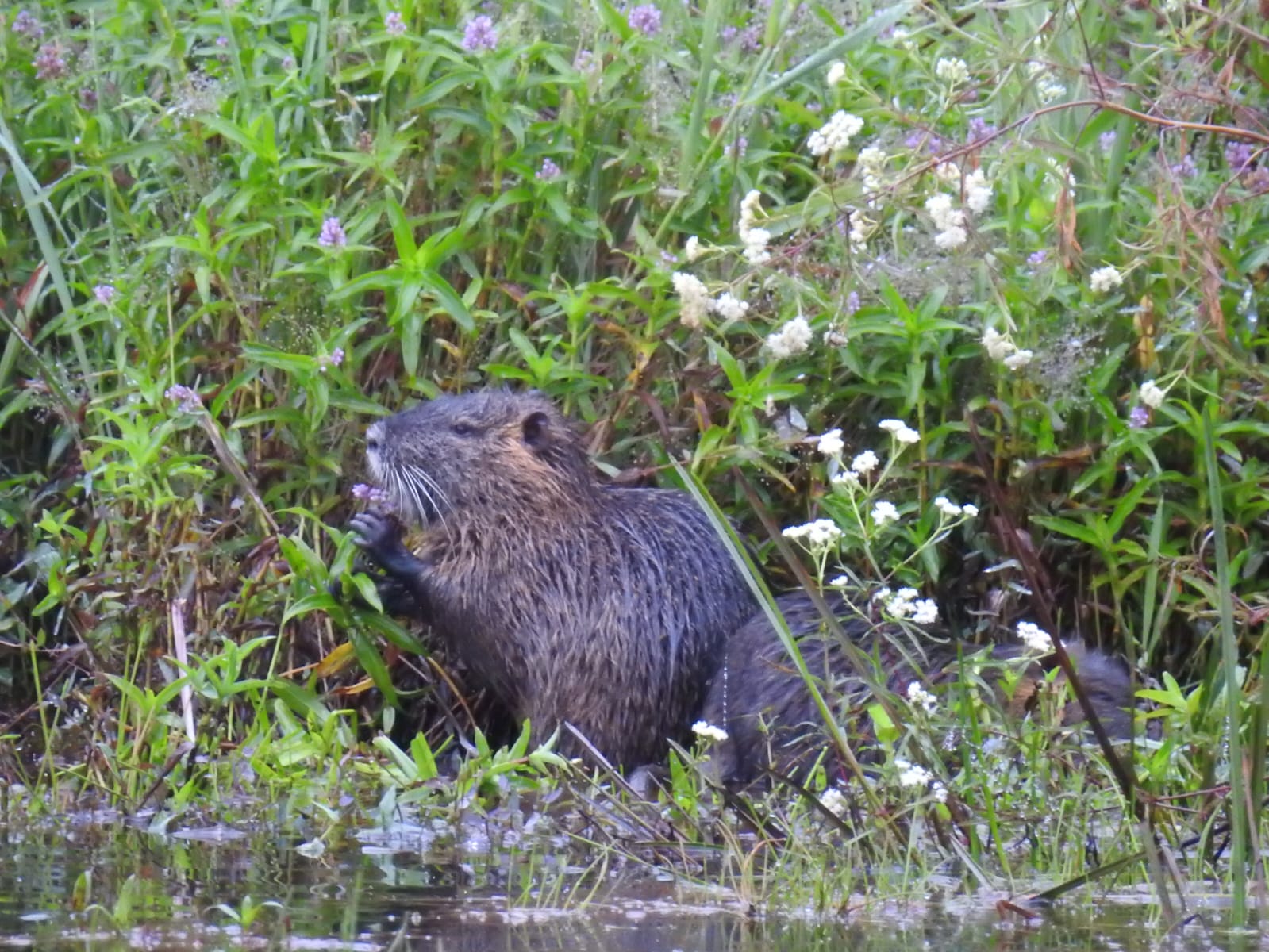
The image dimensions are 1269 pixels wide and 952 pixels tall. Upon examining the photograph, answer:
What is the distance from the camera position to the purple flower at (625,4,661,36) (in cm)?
462

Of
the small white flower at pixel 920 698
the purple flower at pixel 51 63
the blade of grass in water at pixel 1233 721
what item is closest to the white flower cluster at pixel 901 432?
the small white flower at pixel 920 698

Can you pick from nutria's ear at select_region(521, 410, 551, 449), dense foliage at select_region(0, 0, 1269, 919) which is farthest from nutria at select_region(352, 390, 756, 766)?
dense foliage at select_region(0, 0, 1269, 919)

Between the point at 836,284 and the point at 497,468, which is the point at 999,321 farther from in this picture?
the point at 497,468

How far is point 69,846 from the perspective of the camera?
333 cm

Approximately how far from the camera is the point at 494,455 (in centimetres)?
473

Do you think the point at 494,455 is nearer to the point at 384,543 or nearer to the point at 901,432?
the point at 384,543

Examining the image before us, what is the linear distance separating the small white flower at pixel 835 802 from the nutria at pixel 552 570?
1.24m

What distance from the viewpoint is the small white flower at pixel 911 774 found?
297cm

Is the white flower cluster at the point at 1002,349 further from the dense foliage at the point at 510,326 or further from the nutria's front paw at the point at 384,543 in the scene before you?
the nutria's front paw at the point at 384,543

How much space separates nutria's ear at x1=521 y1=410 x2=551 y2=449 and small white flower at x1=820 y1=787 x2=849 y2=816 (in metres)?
1.65

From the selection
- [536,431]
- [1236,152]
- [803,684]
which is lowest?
Result: [803,684]

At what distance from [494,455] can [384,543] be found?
0.37 m

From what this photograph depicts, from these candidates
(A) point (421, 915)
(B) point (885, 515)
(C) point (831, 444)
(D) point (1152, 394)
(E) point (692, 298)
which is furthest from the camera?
(D) point (1152, 394)

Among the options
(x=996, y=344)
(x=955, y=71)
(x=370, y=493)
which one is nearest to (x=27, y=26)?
(x=370, y=493)
